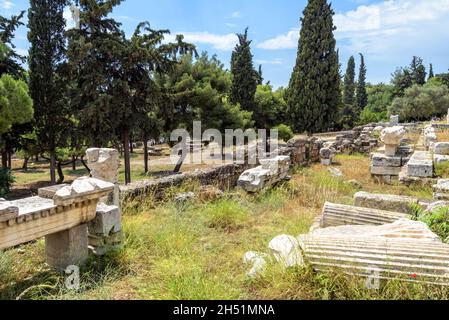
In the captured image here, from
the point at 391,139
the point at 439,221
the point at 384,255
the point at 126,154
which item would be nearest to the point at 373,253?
the point at 384,255

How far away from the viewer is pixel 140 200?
529cm

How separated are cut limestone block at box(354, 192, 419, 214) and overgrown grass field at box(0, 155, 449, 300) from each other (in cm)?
75

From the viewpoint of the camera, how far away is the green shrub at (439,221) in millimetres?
3488

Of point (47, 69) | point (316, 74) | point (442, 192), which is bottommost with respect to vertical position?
point (442, 192)

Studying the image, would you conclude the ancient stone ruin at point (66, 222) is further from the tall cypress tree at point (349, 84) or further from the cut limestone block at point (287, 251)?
the tall cypress tree at point (349, 84)

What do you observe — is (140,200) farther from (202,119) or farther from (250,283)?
(202,119)

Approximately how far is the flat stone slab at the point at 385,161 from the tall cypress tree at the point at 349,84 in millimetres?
37540

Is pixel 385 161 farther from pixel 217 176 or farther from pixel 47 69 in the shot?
pixel 47 69

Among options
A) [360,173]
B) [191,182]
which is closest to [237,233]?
[191,182]

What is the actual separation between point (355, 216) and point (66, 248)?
343cm

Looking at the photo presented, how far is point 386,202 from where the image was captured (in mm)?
4910

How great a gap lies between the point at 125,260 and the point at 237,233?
1608 millimetres

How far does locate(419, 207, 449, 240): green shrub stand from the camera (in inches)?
137

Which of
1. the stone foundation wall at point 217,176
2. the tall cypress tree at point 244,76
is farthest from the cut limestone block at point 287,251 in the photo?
the tall cypress tree at point 244,76
